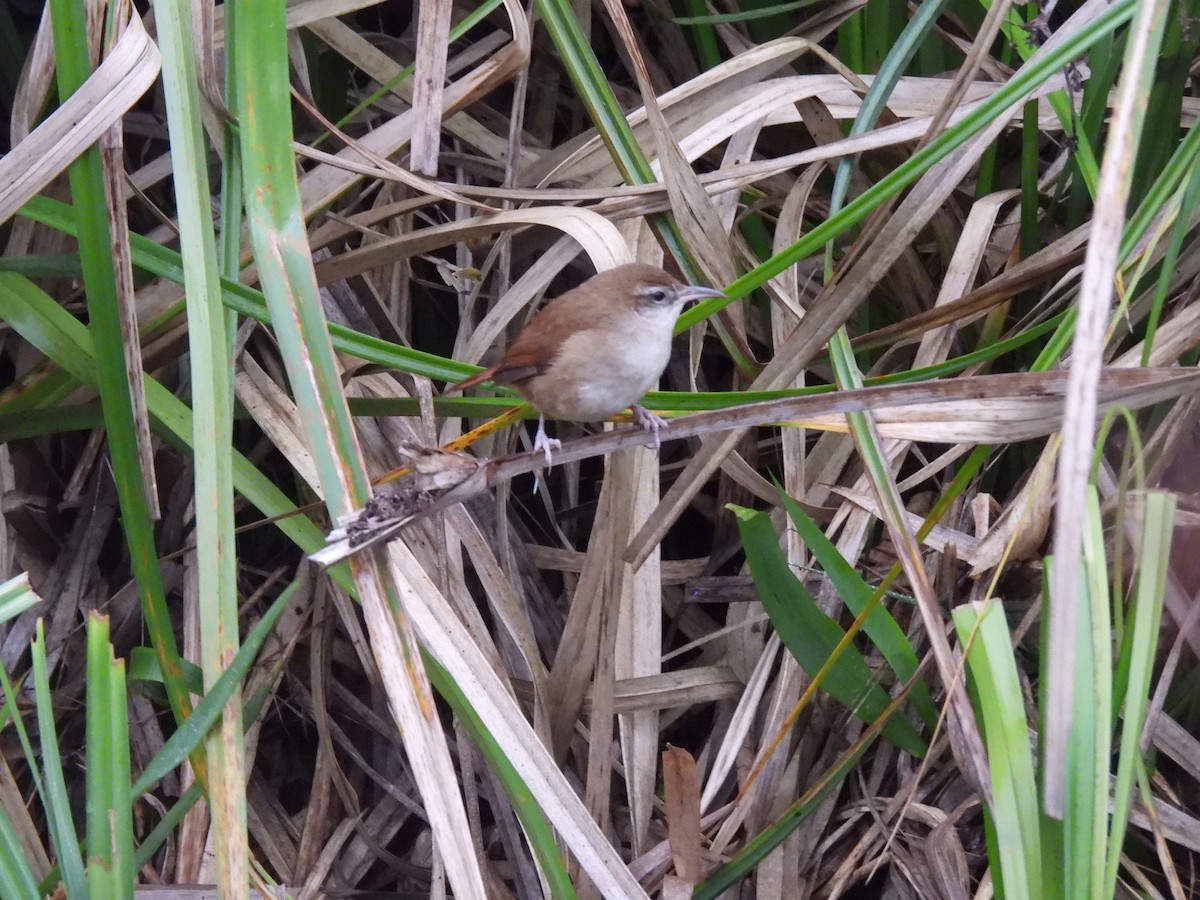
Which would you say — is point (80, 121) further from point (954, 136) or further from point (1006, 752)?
point (1006, 752)

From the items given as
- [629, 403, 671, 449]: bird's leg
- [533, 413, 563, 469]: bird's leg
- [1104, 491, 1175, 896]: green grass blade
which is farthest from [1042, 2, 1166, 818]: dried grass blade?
[533, 413, 563, 469]: bird's leg

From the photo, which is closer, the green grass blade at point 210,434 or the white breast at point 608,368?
the green grass blade at point 210,434

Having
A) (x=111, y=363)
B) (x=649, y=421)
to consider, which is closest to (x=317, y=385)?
(x=111, y=363)

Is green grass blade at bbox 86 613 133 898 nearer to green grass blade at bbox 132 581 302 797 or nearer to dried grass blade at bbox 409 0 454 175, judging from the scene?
green grass blade at bbox 132 581 302 797

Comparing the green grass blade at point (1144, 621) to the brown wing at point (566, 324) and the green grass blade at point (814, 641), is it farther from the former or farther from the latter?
the brown wing at point (566, 324)

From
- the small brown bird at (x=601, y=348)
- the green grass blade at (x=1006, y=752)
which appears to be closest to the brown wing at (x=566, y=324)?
the small brown bird at (x=601, y=348)

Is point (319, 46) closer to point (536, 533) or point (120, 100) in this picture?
point (120, 100)

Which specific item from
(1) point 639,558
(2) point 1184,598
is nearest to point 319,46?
(1) point 639,558

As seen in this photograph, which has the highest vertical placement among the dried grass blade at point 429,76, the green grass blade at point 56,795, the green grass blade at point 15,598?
the dried grass blade at point 429,76
